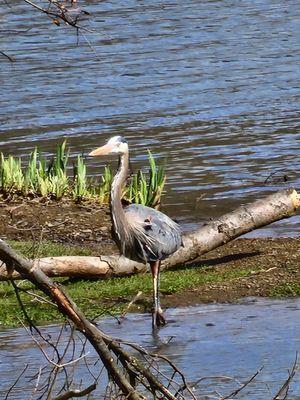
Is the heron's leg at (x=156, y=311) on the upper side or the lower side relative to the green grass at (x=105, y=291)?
upper

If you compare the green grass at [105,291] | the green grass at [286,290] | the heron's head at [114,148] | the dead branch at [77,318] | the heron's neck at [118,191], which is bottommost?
the green grass at [105,291]

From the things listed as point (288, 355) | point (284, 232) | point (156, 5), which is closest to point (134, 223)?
point (288, 355)

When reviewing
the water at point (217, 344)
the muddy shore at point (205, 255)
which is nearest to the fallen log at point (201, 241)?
the muddy shore at point (205, 255)

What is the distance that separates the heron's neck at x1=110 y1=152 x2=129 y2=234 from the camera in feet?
29.4

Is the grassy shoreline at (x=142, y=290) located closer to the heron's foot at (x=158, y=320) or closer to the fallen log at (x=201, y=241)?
the fallen log at (x=201, y=241)

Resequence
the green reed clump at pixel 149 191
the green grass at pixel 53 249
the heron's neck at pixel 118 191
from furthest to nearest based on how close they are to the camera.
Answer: the green reed clump at pixel 149 191
the green grass at pixel 53 249
the heron's neck at pixel 118 191

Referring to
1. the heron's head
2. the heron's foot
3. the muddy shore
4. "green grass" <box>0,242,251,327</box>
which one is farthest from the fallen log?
the heron's foot

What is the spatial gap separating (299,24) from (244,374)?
21.0m

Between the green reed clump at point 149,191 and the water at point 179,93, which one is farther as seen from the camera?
the water at point 179,93

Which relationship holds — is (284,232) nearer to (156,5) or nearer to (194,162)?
(194,162)

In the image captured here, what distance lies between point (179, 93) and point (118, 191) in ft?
39.0

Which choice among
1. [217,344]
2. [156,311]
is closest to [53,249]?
[156,311]

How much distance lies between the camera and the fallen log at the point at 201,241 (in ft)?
31.0

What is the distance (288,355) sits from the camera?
738cm
